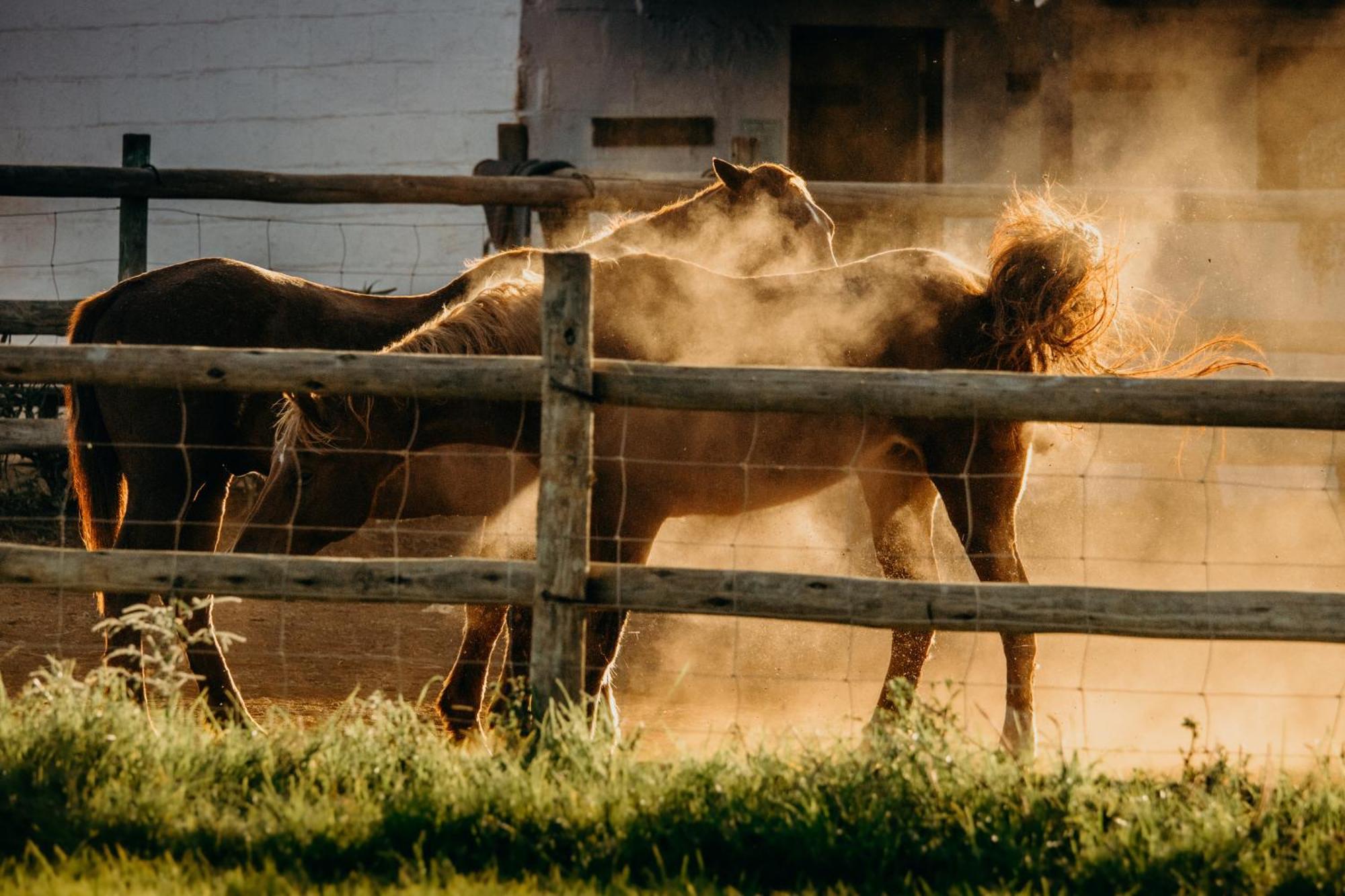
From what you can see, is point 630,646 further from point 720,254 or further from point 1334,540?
point 1334,540

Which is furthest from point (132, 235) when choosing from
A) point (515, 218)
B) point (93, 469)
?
point (93, 469)

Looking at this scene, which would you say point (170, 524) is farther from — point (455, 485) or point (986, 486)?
point (986, 486)

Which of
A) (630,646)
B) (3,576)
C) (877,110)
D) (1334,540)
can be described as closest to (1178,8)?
(877,110)

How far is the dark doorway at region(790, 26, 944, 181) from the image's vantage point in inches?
412

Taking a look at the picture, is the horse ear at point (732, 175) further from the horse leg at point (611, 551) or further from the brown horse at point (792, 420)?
the horse leg at point (611, 551)

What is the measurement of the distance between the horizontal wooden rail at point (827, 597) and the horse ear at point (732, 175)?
283 centimetres

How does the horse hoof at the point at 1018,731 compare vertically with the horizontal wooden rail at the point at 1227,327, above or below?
below

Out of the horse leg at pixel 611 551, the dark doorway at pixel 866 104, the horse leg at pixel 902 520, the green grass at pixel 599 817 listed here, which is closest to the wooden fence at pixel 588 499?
the green grass at pixel 599 817

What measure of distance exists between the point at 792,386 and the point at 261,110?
8.15 metres

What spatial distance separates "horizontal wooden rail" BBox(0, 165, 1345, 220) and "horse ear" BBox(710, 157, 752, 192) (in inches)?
42.1

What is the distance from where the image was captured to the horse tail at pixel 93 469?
498 centimetres

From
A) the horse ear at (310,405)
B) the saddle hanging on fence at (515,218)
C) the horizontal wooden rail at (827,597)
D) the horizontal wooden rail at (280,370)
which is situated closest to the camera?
the horizontal wooden rail at (827,597)

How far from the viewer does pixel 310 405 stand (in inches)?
160

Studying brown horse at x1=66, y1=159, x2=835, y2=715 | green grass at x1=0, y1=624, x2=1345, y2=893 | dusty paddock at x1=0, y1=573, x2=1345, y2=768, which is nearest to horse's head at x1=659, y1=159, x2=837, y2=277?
brown horse at x1=66, y1=159, x2=835, y2=715
